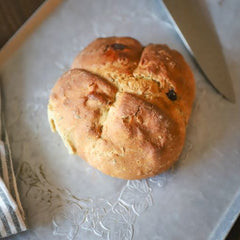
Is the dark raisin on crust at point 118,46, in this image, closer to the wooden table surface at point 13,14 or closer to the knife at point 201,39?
the knife at point 201,39

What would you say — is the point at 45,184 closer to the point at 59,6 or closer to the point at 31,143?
the point at 31,143

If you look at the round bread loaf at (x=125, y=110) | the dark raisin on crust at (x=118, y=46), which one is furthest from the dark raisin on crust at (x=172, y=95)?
the dark raisin on crust at (x=118, y=46)

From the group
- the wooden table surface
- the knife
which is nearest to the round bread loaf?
the knife

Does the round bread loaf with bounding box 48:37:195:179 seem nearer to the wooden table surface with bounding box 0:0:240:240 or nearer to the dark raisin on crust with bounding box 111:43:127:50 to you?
the dark raisin on crust with bounding box 111:43:127:50

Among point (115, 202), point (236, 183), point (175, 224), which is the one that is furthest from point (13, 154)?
point (236, 183)

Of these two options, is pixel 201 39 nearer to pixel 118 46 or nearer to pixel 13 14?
pixel 118 46

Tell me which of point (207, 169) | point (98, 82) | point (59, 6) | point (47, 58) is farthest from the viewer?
point (59, 6)
